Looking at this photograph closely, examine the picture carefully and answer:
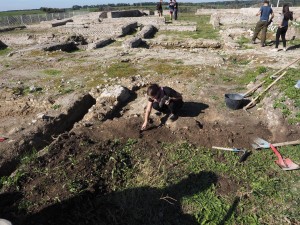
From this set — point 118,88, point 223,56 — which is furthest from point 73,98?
point 223,56

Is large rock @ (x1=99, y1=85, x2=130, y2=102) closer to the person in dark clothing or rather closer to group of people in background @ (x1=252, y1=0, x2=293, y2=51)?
the person in dark clothing

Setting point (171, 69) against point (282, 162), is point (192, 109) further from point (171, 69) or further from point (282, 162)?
point (171, 69)

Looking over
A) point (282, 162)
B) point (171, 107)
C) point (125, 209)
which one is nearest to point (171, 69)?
point (171, 107)

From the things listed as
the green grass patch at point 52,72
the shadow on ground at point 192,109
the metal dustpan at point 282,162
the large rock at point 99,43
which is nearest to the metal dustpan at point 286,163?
the metal dustpan at point 282,162

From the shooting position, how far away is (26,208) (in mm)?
3607

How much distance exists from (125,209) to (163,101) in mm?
2332

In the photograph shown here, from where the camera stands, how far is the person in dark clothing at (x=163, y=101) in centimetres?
507

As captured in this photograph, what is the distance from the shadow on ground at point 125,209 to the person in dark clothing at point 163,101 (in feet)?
5.56

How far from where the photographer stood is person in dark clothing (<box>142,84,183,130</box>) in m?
5.07

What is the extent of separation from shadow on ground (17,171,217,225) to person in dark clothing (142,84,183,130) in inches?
66.7

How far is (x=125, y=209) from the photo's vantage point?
3.71m

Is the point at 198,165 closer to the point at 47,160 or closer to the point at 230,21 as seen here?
the point at 47,160

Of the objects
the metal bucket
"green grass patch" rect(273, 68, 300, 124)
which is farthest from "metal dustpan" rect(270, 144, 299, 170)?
the metal bucket

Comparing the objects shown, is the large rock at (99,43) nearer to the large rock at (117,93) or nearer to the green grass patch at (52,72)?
the green grass patch at (52,72)
